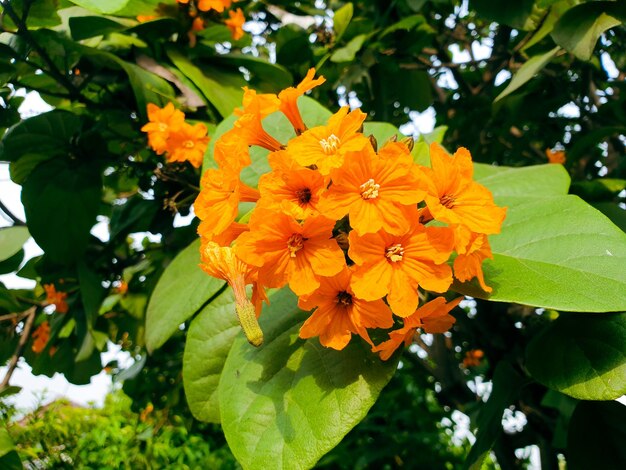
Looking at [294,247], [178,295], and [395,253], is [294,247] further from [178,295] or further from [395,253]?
[178,295]

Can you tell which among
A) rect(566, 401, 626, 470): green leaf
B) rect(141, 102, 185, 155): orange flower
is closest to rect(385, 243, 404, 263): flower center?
rect(566, 401, 626, 470): green leaf

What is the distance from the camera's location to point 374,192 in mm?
771

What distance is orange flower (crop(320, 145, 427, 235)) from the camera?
0.77 meters

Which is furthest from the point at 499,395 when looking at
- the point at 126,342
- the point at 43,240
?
the point at 126,342

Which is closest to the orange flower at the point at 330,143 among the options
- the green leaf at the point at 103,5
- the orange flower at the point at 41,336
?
the green leaf at the point at 103,5

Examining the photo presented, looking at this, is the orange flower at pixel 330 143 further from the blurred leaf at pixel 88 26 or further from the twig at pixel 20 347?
the twig at pixel 20 347

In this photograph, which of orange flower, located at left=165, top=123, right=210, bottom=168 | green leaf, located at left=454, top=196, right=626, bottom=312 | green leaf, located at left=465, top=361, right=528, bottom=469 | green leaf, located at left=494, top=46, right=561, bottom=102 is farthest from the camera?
orange flower, located at left=165, top=123, right=210, bottom=168

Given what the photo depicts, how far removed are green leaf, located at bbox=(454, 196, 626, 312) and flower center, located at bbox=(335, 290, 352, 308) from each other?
0.16 metres

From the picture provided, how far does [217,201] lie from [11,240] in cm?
115

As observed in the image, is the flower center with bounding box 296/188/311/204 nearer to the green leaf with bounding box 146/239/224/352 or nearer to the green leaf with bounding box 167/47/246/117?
the green leaf with bounding box 146/239/224/352

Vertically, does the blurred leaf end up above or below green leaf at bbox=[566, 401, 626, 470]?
above

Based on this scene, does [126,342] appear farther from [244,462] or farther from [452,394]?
[244,462]

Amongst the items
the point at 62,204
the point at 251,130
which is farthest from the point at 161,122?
the point at 251,130

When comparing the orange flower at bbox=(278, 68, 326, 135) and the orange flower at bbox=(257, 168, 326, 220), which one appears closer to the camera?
the orange flower at bbox=(257, 168, 326, 220)
